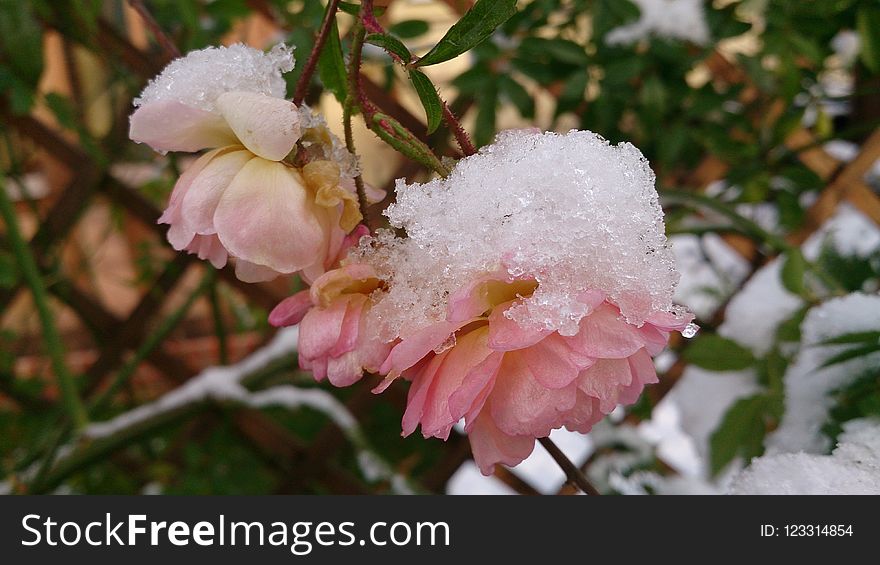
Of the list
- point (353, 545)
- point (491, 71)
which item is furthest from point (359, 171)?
point (491, 71)

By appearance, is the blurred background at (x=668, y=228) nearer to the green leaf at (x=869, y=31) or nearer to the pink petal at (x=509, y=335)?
the green leaf at (x=869, y=31)

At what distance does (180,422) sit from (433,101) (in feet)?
2.12

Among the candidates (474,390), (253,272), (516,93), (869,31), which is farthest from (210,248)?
(869,31)

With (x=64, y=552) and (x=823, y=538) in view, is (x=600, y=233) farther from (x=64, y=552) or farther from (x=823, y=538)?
(x=64, y=552)

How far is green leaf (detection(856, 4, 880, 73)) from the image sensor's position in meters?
0.63

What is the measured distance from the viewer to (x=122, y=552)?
1.33ft

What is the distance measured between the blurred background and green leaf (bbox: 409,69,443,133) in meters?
0.08

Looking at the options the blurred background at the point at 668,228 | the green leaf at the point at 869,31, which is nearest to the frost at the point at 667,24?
the blurred background at the point at 668,228

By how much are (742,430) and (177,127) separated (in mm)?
445

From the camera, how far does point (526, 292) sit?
0.83ft

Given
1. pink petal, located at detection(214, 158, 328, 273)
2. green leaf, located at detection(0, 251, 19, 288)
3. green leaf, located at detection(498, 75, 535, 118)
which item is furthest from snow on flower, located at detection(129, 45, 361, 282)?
green leaf, located at detection(0, 251, 19, 288)

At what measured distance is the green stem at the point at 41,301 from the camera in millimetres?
695

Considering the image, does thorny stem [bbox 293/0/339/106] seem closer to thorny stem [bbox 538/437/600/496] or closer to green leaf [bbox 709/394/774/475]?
thorny stem [bbox 538/437/600/496]

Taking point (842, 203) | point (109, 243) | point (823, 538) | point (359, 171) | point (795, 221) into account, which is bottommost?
point (823, 538)
